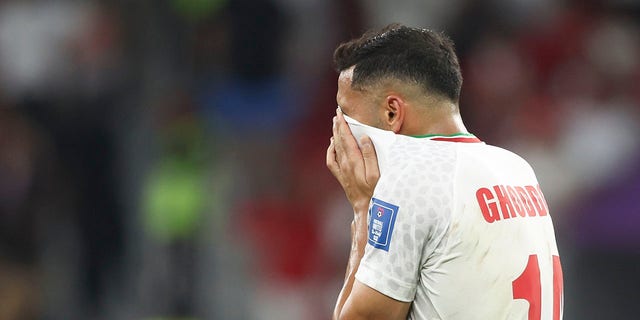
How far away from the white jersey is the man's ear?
0.18 meters

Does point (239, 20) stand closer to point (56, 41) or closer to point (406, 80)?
point (56, 41)

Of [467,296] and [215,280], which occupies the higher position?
[467,296]

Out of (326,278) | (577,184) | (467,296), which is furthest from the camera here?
(326,278)

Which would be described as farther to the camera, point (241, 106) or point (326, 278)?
point (241, 106)

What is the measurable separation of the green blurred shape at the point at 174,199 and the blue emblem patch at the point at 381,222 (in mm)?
4983

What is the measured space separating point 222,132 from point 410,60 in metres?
5.04

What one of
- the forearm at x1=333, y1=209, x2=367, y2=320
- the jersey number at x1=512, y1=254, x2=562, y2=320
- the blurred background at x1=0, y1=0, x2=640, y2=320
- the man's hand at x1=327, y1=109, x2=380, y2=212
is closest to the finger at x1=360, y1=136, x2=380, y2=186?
the man's hand at x1=327, y1=109, x2=380, y2=212

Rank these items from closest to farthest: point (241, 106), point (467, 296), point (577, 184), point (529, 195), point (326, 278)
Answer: point (467, 296) → point (529, 195) → point (577, 184) → point (326, 278) → point (241, 106)

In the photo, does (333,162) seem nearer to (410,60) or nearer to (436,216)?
(410,60)

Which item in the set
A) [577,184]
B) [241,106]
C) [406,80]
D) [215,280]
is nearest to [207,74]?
[241,106]

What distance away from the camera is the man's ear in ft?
10.2

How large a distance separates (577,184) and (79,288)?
12.6 ft

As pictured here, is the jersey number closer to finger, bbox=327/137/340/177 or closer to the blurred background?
finger, bbox=327/137/340/177

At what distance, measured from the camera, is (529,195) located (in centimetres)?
307
